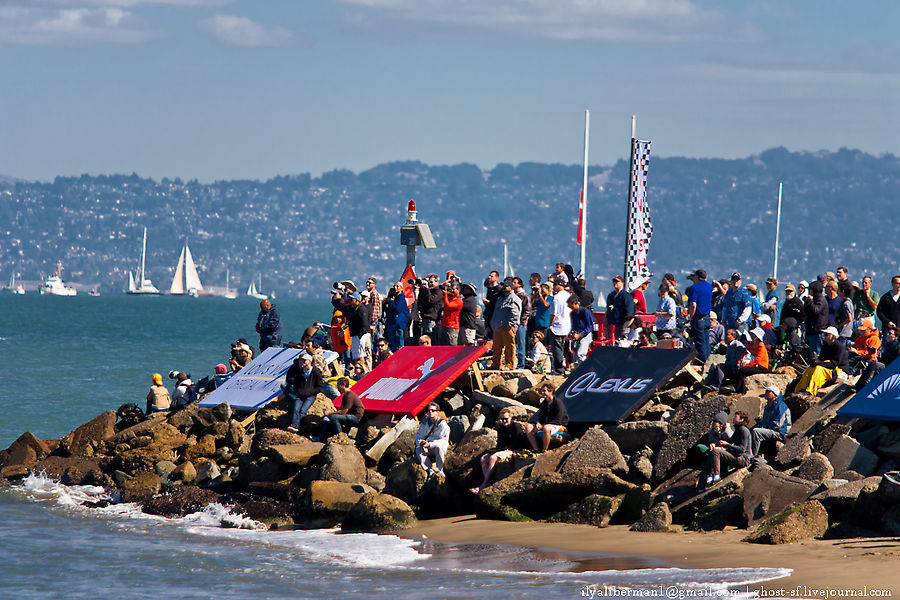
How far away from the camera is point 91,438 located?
2280 cm

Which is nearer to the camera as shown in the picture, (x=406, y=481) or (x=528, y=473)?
(x=528, y=473)

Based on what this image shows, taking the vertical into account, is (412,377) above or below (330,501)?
above

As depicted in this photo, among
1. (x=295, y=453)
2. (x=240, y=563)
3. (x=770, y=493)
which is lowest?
(x=240, y=563)

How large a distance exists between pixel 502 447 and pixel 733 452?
11.6 feet

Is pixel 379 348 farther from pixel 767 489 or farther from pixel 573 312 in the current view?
pixel 767 489

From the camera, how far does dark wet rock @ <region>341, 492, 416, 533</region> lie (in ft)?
52.8

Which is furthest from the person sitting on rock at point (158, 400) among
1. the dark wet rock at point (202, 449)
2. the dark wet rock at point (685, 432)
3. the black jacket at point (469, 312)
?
the dark wet rock at point (685, 432)

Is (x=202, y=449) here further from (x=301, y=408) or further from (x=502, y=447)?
(x=502, y=447)

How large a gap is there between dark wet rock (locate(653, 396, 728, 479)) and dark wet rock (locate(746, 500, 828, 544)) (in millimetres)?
2268

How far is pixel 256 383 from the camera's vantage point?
892 inches

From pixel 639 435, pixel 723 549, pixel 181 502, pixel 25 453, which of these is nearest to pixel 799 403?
pixel 639 435

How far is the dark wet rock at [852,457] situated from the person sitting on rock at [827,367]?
7.36 ft

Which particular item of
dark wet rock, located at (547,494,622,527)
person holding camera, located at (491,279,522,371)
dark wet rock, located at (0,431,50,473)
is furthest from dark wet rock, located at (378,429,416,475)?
dark wet rock, located at (0,431,50,473)

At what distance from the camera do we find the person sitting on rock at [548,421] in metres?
17.0
